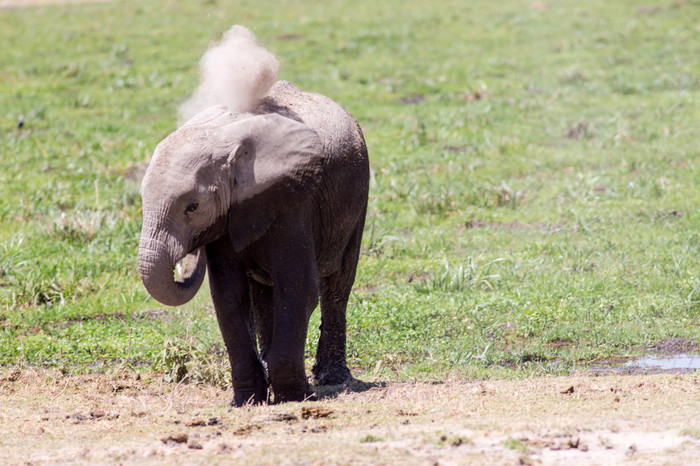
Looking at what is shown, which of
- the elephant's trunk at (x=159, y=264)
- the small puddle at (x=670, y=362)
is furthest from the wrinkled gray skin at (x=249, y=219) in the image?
the small puddle at (x=670, y=362)

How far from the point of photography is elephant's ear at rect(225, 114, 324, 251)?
609 centimetres

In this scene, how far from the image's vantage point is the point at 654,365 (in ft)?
23.7

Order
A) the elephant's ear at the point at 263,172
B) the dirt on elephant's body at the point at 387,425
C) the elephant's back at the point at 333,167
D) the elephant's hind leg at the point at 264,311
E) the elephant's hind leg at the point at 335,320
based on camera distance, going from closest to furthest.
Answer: the dirt on elephant's body at the point at 387,425, the elephant's ear at the point at 263,172, the elephant's back at the point at 333,167, the elephant's hind leg at the point at 264,311, the elephant's hind leg at the point at 335,320

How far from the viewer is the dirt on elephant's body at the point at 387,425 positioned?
4.57 meters

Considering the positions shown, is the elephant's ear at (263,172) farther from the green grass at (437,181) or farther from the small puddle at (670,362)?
the small puddle at (670,362)

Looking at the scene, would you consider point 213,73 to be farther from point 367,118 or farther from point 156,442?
point 367,118

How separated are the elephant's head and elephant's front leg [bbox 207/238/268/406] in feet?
0.42

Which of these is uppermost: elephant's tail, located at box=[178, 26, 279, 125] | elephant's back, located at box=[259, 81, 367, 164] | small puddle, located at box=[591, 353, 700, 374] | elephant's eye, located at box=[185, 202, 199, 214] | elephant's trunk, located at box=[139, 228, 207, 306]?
elephant's tail, located at box=[178, 26, 279, 125]

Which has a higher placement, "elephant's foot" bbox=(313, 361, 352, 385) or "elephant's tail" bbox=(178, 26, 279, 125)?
"elephant's tail" bbox=(178, 26, 279, 125)

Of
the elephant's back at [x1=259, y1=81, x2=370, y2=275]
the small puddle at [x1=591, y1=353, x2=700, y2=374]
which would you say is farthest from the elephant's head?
the small puddle at [x1=591, y1=353, x2=700, y2=374]

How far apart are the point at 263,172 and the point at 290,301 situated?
77 centimetres

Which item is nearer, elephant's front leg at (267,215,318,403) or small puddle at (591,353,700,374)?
elephant's front leg at (267,215,318,403)

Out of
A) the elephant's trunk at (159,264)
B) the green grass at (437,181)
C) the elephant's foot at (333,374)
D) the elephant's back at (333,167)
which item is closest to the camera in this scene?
the elephant's trunk at (159,264)

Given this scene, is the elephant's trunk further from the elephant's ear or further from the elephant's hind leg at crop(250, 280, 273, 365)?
the elephant's hind leg at crop(250, 280, 273, 365)
